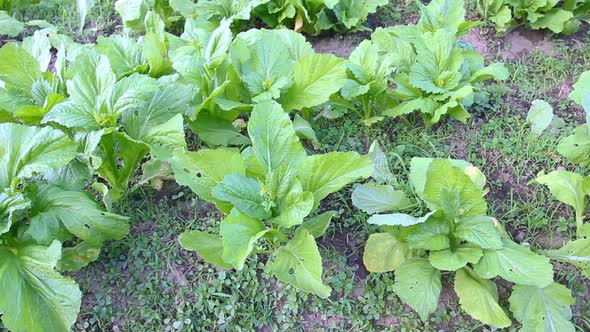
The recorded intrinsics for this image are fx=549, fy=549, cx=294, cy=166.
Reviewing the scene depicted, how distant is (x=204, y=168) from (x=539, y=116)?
2042 millimetres

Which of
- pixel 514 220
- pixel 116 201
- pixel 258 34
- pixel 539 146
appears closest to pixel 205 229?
pixel 116 201

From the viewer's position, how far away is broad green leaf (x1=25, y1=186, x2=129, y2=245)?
240 cm

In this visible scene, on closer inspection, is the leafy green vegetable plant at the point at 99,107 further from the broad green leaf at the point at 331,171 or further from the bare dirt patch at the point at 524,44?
the bare dirt patch at the point at 524,44

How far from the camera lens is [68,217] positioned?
2.43m

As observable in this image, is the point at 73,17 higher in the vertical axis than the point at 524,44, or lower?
higher

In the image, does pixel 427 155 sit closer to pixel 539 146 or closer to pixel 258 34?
pixel 539 146

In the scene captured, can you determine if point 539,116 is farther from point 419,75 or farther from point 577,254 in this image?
point 577,254

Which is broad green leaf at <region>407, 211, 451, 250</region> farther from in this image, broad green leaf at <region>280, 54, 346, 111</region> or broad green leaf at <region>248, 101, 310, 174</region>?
broad green leaf at <region>280, 54, 346, 111</region>

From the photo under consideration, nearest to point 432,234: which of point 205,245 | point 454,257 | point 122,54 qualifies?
point 454,257

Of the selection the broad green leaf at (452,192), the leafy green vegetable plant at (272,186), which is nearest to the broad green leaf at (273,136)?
the leafy green vegetable plant at (272,186)

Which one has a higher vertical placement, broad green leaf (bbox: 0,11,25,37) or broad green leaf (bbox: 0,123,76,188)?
broad green leaf (bbox: 0,123,76,188)

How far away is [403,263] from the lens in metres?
2.50

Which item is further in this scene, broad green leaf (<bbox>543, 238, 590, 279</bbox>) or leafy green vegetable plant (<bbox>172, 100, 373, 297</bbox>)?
broad green leaf (<bbox>543, 238, 590, 279</bbox>)

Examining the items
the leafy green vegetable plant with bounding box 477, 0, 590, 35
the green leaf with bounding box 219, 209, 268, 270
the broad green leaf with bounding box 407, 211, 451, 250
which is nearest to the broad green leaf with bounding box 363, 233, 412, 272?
the broad green leaf with bounding box 407, 211, 451, 250
